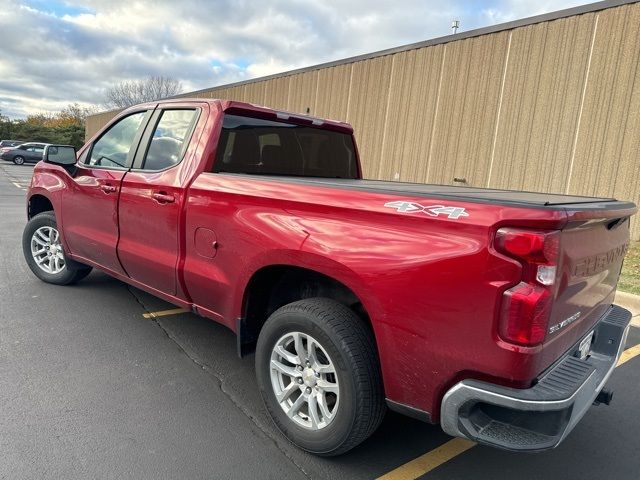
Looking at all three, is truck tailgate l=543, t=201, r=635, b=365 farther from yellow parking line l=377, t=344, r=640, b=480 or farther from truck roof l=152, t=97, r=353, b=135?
truck roof l=152, t=97, r=353, b=135

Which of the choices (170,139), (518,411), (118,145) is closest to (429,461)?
(518,411)

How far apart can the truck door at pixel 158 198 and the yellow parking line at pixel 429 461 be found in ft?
6.23

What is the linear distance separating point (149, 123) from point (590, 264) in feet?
10.7

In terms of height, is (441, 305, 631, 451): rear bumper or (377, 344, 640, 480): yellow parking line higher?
(441, 305, 631, 451): rear bumper

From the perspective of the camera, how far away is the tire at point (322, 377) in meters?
2.27

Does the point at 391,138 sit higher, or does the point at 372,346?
the point at 391,138

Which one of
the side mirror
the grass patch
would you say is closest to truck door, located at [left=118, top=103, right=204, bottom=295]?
the side mirror

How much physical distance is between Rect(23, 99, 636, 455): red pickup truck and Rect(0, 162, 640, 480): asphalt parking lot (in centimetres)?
34

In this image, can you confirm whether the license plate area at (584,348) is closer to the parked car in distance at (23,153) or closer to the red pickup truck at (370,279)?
the red pickup truck at (370,279)

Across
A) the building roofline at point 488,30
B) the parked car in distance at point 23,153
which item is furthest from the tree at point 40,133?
the building roofline at point 488,30

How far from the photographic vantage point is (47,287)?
5039 mm

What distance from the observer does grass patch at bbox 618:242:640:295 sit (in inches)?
233

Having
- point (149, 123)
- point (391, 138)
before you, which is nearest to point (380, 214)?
point (149, 123)

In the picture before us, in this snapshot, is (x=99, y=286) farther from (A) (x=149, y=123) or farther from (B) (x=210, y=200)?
(B) (x=210, y=200)
